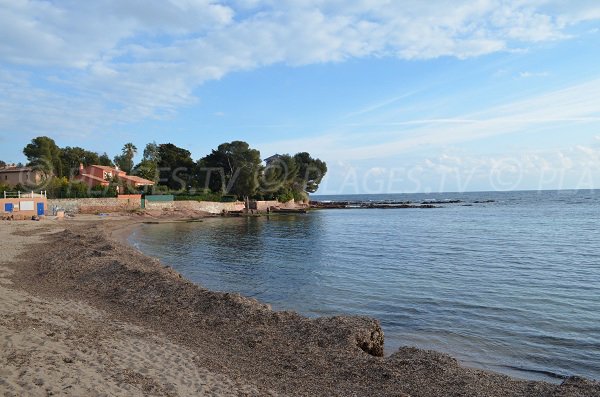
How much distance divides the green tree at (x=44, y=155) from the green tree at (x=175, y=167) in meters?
16.6

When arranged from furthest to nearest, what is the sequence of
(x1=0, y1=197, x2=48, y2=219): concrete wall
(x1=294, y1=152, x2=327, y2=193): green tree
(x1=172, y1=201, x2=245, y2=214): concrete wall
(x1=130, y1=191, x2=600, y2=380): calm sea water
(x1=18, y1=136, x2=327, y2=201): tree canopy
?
1. (x1=294, y1=152, x2=327, y2=193): green tree
2. (x1=18, y1=136, x2=327, y2=201): tree canopy
3. (x1=172, y1=201, x2=245, y2=214): concrete wall
4. (x1=0, y1=197, x2=48, y2=219): concrete wall
5. (x1=130, y1=191, x2=600, y2=380): calm sea water

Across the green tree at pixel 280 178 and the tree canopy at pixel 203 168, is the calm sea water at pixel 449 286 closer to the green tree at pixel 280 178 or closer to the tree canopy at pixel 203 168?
the tree canopy at pixel 203 168

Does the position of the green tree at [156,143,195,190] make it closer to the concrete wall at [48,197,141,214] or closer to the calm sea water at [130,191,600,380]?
the concrete wall at [48,197,141,214]

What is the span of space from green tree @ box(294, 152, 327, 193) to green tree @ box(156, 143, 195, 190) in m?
30.6

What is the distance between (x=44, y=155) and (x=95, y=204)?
1842 cm

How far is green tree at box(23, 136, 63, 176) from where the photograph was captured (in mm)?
65662

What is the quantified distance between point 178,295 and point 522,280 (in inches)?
566

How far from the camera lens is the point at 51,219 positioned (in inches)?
1767

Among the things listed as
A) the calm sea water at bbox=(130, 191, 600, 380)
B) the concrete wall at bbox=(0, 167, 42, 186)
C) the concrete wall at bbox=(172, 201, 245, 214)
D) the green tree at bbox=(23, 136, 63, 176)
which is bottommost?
the calm sea water at bbox=(130, 191, 600, 380)

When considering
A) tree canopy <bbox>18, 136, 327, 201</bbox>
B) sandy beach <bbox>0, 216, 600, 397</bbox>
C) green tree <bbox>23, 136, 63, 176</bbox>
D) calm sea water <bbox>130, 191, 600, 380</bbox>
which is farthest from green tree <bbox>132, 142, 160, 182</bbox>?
sandy beach <bbox>0, 216, 600, 397</bbox>

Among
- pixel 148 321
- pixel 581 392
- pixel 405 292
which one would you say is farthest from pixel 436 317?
pixel 148 321

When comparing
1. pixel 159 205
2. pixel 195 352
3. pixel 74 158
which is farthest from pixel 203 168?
pixel 195 352

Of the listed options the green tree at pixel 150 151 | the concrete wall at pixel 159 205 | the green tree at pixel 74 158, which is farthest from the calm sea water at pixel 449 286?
the green tree at pixel 150 151

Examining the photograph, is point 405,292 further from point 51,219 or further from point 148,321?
point 51,219
